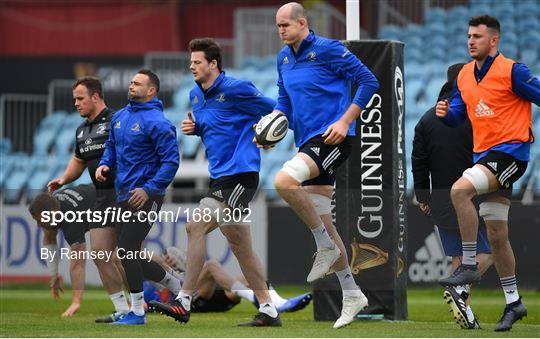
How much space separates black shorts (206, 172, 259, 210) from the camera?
1017cm

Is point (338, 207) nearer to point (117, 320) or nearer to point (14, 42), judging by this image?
point (117, 320)

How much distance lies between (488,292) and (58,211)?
5.60m

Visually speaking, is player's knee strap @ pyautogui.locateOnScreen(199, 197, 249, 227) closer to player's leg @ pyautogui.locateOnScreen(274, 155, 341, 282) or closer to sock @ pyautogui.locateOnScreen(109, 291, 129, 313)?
player's leg @ pyautogui.locateOnScreen(274, 155, 341, 282)

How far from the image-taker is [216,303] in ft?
41.0

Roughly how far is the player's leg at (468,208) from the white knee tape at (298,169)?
1.08 metres

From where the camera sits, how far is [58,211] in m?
12.0

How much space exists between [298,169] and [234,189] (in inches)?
40.5

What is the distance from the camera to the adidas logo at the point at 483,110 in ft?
31.1

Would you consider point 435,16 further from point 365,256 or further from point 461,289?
point 461,289

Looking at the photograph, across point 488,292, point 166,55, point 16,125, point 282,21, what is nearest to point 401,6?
point 166,55

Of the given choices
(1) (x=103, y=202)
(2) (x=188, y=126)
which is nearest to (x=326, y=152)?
(2) (x=188, y=126)

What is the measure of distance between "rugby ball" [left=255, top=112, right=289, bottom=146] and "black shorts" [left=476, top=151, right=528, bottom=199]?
1453mm

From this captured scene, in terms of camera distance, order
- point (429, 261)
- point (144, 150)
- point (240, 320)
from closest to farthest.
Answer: point (144, 150), point (240, 320), point (429, 261)

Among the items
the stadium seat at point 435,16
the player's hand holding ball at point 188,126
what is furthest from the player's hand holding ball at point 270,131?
the stadium seat at point 435,16
